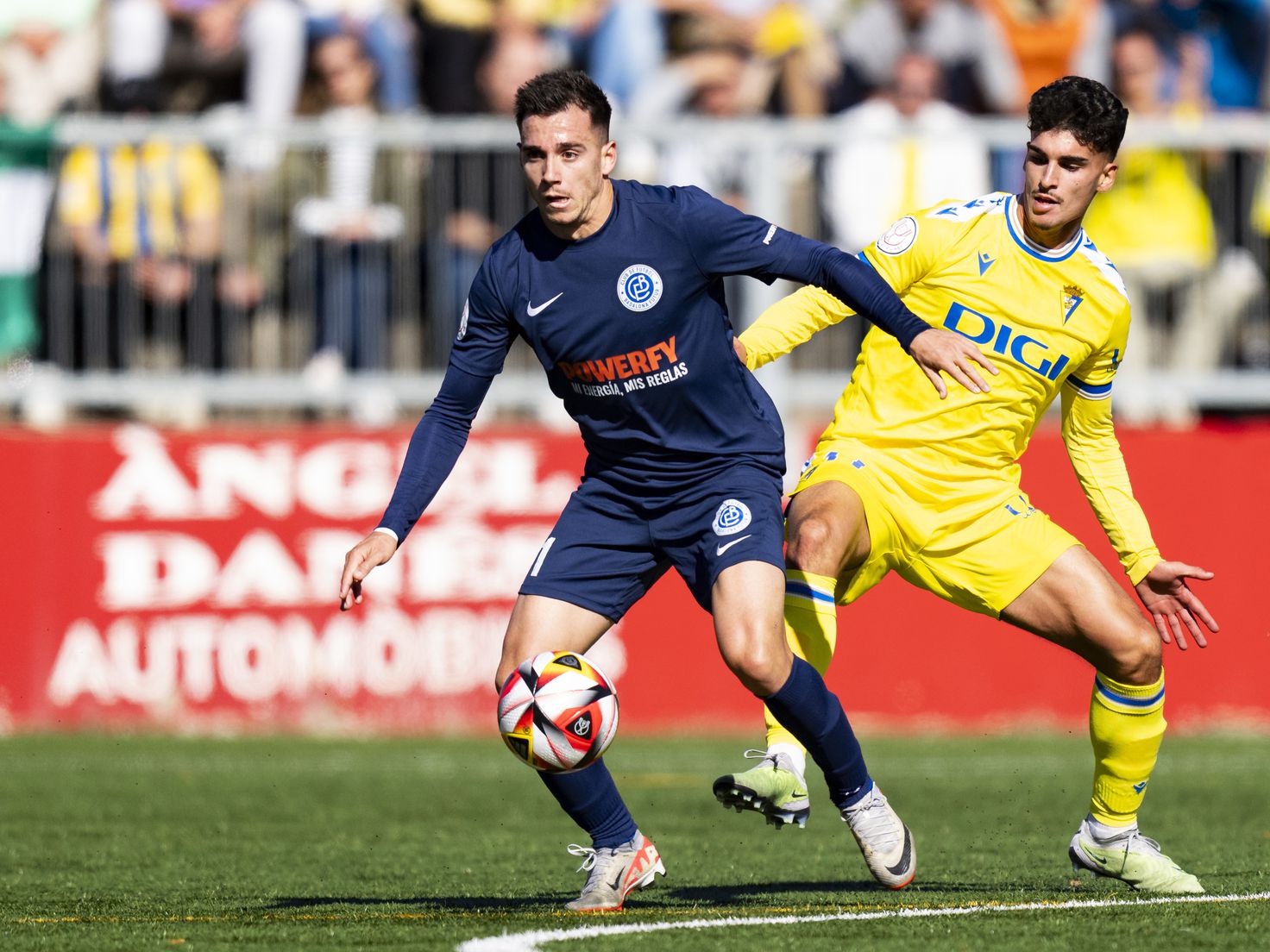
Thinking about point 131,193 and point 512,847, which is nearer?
point 512,847

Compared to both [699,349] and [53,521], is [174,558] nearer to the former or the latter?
[53,521]

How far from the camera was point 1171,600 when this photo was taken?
7.71 metres

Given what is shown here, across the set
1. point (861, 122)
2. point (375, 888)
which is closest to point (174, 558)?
point (861, 122)

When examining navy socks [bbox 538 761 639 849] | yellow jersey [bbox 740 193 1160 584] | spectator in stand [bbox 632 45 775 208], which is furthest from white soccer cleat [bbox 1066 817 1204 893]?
spectator in stand [bbox 632 45 775 208]

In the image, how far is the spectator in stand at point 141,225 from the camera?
44.5 feet

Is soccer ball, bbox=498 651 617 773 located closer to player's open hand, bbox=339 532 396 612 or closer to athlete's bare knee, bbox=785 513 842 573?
player's open hand, bbox=339 532 396 612

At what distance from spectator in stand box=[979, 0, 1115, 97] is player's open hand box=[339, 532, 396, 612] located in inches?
345

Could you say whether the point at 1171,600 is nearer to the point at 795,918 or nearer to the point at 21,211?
the point at 795,918

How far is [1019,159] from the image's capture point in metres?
13.8

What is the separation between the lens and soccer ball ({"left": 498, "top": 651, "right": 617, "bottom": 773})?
6.82 meters

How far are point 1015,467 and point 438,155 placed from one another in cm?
664

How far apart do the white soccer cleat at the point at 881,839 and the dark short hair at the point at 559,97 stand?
93.5 inches

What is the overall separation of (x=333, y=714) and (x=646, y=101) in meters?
4.49

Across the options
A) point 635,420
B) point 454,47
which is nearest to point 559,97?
point 635,420
